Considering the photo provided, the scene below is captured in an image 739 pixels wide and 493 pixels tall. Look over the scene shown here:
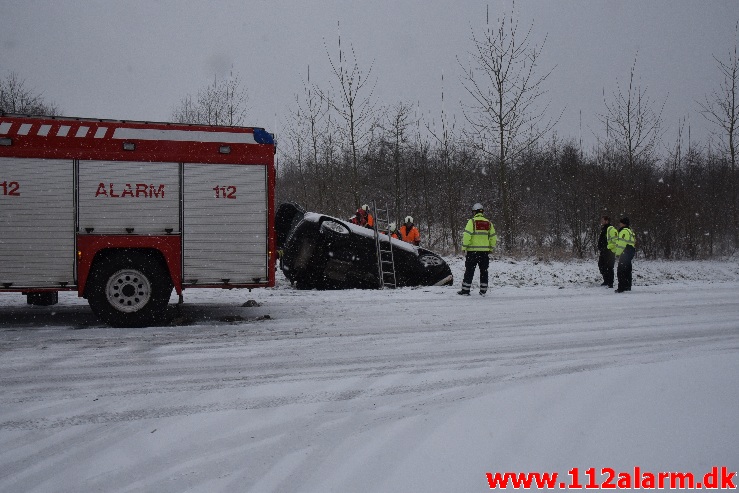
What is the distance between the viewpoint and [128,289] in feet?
25.1

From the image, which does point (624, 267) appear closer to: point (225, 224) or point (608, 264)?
point (608, 264)

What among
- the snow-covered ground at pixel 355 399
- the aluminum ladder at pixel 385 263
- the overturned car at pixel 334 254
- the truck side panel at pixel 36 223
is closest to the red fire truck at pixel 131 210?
the truck side panel at pixel 36 223

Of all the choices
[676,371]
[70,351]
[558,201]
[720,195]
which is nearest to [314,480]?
[676,371]

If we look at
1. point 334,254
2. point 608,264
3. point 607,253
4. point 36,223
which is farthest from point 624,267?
point 36,223

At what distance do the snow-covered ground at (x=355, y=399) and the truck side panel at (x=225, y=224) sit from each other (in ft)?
2.70

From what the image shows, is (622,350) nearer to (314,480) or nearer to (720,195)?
(314,480)

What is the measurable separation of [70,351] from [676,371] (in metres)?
6.59

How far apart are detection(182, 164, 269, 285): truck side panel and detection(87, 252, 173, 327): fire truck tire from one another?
1.46ft

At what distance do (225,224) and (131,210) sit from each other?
4.29ft

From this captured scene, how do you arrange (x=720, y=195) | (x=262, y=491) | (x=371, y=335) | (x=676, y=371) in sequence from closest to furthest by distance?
(x=262, y=491) < (x=676, y=371) < (x=371, y=335) < (x=720, y=195)

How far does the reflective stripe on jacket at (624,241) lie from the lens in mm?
12398

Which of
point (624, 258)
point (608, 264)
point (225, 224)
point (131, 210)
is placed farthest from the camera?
point (608, 264)

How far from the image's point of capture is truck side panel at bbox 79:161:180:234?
7.52 meters

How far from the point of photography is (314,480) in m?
3.23
